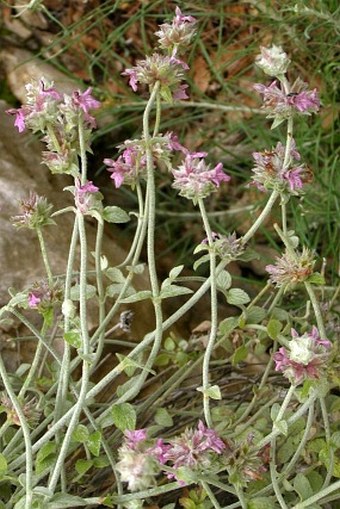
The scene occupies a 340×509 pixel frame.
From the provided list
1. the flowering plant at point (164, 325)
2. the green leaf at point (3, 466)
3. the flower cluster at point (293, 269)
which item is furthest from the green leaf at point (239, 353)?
the green leaf at point (3, 466)

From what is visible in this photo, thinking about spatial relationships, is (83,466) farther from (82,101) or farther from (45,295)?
(82,101)

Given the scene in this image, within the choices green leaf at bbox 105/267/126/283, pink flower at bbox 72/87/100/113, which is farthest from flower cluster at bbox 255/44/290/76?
green leaf at bbox 105/267/126/283

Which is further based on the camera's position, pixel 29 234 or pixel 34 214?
pixel 29 234

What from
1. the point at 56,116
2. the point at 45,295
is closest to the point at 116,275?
the point at 45,295

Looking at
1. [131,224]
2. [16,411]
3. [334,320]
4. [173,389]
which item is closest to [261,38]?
[131,224]

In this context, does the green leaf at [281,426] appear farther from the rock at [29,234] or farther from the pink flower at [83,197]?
the rock at [29,234]

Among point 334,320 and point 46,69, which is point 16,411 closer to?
point 334,320

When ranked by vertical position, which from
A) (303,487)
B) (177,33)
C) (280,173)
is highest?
(177,33)
